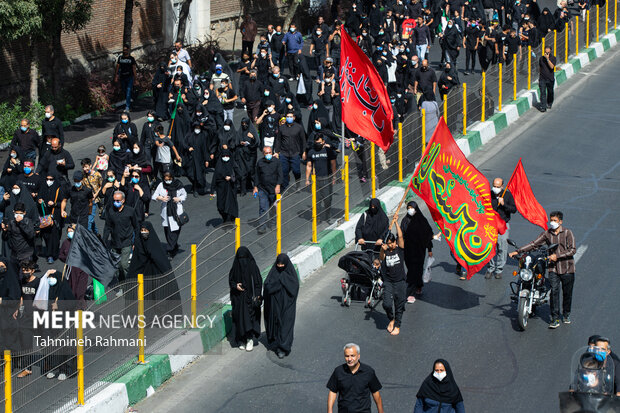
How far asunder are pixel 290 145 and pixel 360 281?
231 inches

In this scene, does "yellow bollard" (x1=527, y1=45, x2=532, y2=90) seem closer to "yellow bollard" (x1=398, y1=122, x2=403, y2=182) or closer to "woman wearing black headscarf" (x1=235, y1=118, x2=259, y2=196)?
"yellow bollard" (x1=398, y1=122, x2=403, y2=182)

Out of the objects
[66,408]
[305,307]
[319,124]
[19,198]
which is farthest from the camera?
[319,124]

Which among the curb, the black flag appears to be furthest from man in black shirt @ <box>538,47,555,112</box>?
the black flag

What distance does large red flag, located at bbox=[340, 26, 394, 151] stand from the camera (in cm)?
1862

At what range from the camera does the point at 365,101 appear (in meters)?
18.7

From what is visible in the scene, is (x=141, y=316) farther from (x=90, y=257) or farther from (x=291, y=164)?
(x=291, y=164)

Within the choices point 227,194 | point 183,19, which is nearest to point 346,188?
point 227,194

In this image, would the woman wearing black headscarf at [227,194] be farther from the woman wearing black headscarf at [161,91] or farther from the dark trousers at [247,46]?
the dark trousers at [247,46]

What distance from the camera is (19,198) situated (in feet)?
58.4

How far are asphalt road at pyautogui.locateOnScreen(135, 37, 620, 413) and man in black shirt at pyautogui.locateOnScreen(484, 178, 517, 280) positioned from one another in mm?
205

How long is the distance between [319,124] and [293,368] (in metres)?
8.15

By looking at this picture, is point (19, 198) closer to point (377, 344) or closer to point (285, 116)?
point (285, 116)

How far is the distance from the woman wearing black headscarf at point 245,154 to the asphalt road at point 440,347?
12.0 ft

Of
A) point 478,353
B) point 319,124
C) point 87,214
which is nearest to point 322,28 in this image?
point 319,124
